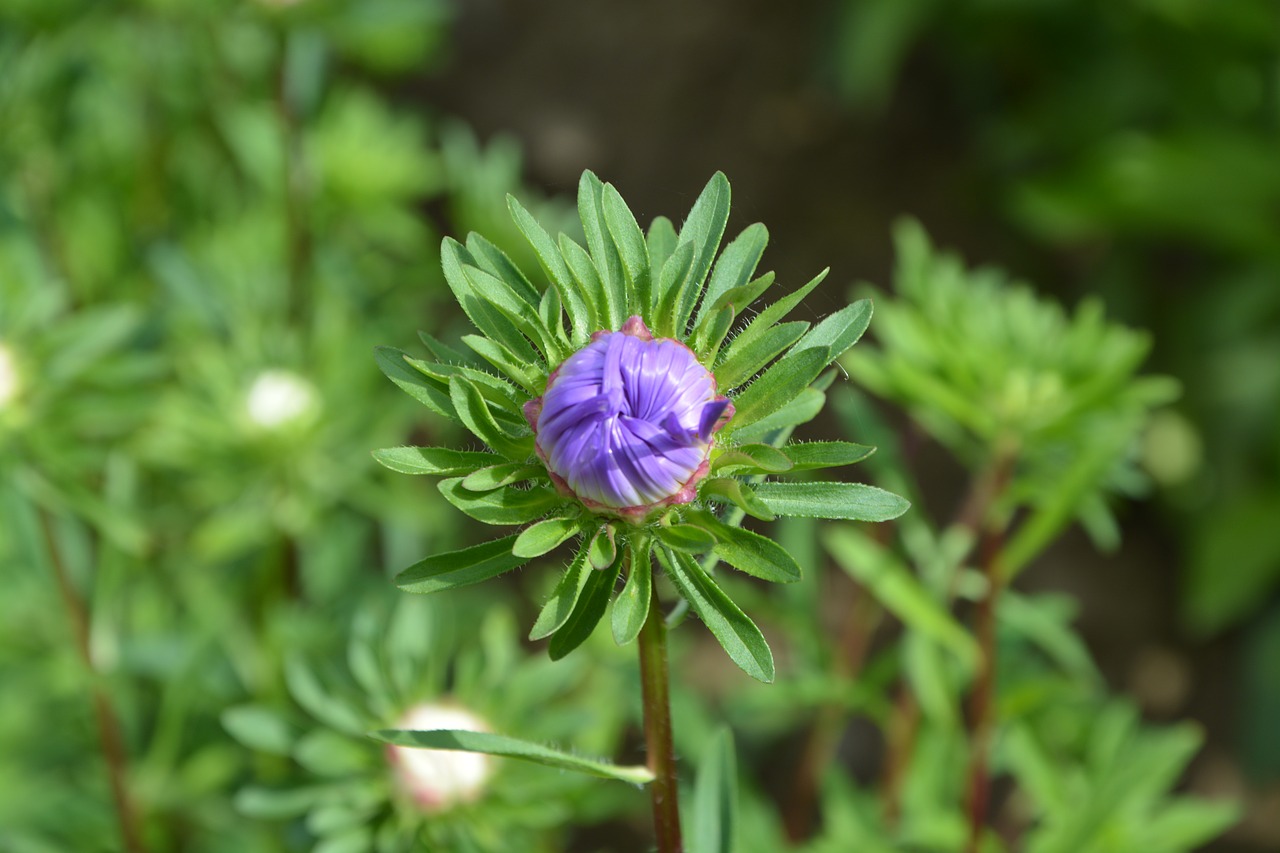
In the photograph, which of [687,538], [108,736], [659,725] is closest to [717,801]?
[659,725]

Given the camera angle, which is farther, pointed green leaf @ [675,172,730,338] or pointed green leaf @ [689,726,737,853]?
pointed green leaf @ [689,726,737,853]

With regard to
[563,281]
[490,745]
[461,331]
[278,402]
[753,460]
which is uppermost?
[461,331]

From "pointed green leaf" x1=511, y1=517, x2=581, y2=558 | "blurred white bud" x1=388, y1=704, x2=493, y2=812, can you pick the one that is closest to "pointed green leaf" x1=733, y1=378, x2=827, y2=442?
"pointed green leaf" x1=511, y1=517, x2=581, y2=558

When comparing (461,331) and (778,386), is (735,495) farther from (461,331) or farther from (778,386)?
(461,331)

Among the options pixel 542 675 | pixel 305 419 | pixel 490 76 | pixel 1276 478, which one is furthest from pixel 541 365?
pixel 490 76

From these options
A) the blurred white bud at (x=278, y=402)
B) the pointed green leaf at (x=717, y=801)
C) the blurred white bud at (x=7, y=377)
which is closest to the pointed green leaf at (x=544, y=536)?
the pointed green leaf at (x=717, y=801)

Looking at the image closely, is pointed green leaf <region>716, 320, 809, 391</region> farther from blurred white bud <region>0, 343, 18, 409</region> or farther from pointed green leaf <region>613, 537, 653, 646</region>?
blurred white bud <region>0, 343, 18, 409</region>

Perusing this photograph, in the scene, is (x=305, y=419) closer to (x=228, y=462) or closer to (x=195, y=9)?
(x=228, y=462)
